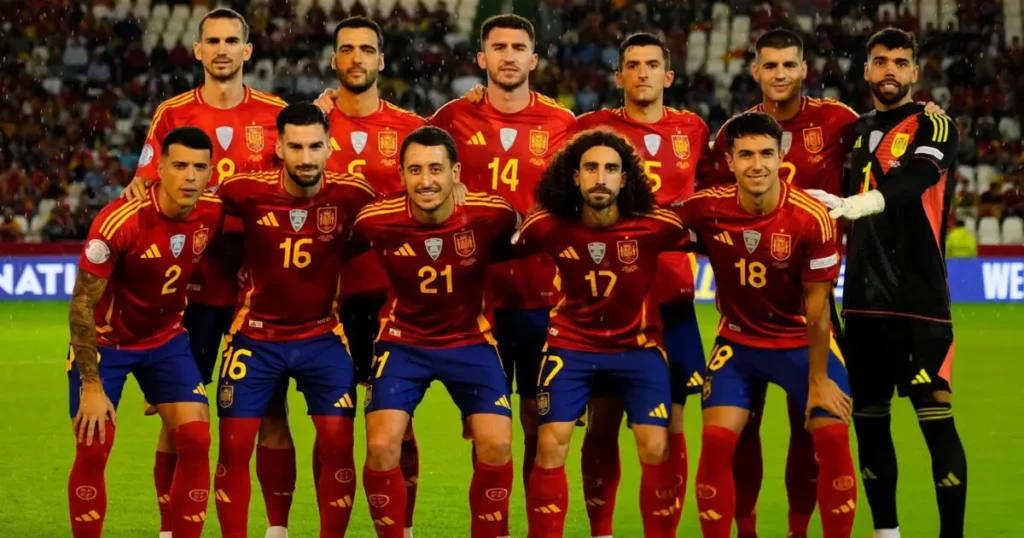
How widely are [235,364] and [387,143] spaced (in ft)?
4.44

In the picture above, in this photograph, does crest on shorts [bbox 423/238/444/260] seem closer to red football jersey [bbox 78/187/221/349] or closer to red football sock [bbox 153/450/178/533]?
red football jersey [bbox 78/187/221/349]

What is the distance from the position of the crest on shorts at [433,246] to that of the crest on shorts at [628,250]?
0.73 metres

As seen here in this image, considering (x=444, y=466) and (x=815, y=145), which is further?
(x=444, y=466)

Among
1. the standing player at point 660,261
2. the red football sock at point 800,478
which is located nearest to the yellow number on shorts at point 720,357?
the standing player at point 660,261

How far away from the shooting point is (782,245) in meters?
5.75

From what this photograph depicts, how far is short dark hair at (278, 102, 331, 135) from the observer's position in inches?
232

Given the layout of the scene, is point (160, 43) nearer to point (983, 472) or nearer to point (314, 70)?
point (314, 70)

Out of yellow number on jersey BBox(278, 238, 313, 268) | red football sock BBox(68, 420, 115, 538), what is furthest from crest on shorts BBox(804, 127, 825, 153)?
red football sock BBox(68, 420, 115, 538)

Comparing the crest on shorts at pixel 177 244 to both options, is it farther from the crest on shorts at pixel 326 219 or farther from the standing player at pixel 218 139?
the crest on shorts at pixel 326 219

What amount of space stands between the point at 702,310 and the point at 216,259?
1089 cm

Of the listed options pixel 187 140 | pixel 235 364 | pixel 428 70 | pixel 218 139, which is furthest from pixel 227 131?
pixel 428 70

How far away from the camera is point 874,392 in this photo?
243 inches

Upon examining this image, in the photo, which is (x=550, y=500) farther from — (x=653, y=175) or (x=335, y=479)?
(x=653, y=175)

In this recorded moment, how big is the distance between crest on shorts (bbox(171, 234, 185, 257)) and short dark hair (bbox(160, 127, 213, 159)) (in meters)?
0.34
